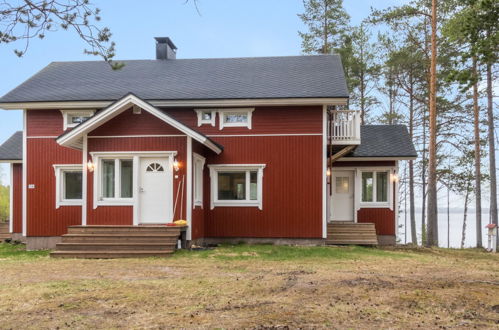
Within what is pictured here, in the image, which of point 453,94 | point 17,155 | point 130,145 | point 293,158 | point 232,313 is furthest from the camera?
point 453,94

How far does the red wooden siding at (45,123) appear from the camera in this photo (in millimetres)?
15664

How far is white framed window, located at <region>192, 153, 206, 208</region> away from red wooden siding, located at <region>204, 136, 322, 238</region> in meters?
0.41

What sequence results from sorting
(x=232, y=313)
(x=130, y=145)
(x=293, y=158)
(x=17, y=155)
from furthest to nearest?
(x=17, y=155), (x=293, y=158), (x=130, y=145), (x=232, y=313)

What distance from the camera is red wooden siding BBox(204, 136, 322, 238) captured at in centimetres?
1480

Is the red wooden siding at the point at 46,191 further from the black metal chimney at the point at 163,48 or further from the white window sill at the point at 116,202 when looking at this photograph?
the black metal chimney at the point at 163,48

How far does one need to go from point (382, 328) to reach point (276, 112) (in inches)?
393

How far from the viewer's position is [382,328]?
18.7 ft

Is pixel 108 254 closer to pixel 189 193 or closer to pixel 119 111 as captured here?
pixel 189 193

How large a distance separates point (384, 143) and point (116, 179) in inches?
377

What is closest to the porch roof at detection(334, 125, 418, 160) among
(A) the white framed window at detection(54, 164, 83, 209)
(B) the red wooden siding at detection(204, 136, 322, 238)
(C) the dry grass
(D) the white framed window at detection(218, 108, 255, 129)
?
(B) the red wooden siding at detection(204, 136, 322, 238)

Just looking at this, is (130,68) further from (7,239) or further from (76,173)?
(7,239)

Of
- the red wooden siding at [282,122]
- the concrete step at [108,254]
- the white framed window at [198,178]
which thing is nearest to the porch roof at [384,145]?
the red wooden siding at [282,122]

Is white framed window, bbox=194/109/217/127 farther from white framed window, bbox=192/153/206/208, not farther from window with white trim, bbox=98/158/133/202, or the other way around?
window with white trim, bbox=98/158/133/202

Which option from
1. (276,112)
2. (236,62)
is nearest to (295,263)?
(276,112)
